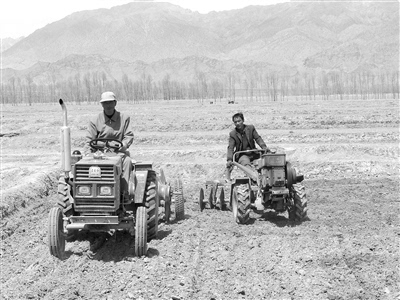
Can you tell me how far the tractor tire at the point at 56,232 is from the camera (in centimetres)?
876

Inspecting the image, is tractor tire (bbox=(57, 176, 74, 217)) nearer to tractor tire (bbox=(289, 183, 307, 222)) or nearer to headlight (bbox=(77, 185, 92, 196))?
headlight (bbox=(77, 185, 92, 196))

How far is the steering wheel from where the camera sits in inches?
366

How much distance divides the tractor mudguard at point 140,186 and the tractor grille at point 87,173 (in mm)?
878

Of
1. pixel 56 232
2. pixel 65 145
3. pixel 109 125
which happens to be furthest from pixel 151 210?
pixel 65 145

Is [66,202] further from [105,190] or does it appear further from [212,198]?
[212,198]

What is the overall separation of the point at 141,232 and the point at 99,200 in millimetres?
788

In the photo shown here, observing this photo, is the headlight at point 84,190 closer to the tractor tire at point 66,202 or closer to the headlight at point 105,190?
the headlight at point 105,190

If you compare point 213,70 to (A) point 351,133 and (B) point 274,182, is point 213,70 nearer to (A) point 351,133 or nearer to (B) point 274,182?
(A) point 351,133

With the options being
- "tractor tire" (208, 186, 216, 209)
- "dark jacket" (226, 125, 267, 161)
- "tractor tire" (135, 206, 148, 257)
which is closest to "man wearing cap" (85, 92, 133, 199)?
"tractor tire" (135, 206, 148, 257)

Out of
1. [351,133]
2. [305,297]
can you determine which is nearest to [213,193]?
[305,297]

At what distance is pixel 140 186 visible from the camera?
948cm

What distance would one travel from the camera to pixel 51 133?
32.5 metres

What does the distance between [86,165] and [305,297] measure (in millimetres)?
3611

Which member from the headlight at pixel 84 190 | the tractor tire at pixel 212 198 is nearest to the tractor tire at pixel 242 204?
the tractor tire at pixel 212 198
